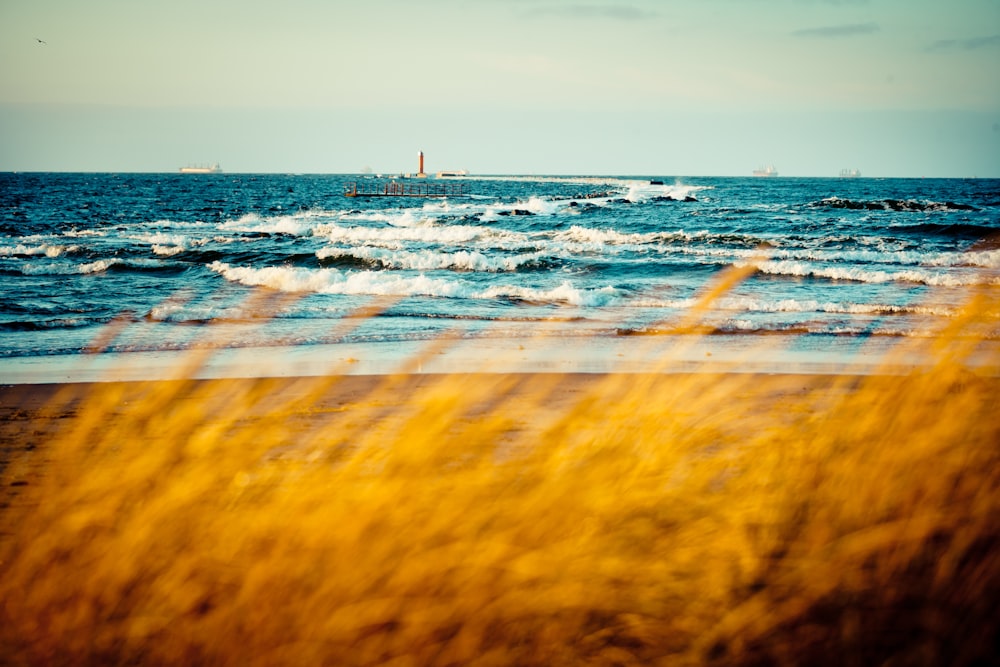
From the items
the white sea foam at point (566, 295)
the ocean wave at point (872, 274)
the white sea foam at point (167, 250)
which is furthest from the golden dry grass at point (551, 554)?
the white sea foam at point (167, 250)

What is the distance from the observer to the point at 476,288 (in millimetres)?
15812

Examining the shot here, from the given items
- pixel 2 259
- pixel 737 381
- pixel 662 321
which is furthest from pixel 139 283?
pixel 737 381

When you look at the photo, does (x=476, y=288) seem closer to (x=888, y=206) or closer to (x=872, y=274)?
(x=872, y=274)

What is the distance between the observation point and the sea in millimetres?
9930

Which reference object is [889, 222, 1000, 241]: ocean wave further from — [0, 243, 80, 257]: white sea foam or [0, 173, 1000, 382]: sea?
[0, 243, 80, 257]: white sea foam

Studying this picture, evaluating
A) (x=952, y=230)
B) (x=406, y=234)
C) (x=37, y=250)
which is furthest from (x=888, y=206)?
(x=37, y=250)

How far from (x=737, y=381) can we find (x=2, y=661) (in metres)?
6.49

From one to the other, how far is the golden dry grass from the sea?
5.20 metres

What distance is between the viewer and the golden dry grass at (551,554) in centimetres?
208

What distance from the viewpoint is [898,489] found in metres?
2.64

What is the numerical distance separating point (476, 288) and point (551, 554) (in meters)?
13.7

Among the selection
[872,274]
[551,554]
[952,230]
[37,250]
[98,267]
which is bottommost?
[98,267]

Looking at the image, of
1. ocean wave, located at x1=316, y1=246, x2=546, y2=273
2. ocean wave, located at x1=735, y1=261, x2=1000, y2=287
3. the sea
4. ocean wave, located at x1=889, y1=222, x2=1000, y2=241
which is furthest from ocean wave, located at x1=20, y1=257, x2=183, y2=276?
ocean wave, located at x1=889, y1=222, x2=1000, y2=241

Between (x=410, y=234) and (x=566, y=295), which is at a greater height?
(x=410, y=234)
